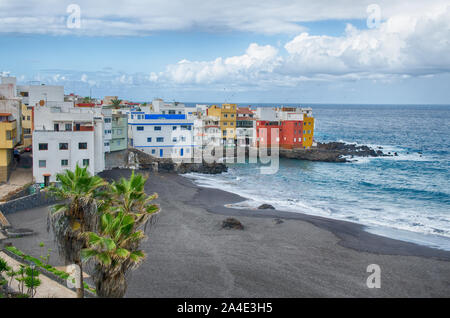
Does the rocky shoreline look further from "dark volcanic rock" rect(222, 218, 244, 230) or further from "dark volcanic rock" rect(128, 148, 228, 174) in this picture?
"dark volcanic rock" rect(222, 218, 244, 230)

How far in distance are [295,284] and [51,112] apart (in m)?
33.9

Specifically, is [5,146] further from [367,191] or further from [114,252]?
[367,191]

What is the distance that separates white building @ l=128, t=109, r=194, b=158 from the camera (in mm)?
65312

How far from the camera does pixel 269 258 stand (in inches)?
997

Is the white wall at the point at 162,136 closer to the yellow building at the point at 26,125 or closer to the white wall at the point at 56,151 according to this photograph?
the yellow building at the point at 26,125

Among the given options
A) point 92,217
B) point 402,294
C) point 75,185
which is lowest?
point 402,294

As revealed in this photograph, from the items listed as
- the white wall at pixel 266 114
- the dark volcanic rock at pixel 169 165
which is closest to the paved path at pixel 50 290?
the dark volcanic rock at pixel 169 165

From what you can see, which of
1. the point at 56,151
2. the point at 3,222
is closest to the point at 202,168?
the point at 56,151

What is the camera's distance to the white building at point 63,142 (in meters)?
39.9

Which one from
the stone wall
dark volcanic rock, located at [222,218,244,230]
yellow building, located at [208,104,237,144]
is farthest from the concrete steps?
yellow building, located at [208,104,237,144]

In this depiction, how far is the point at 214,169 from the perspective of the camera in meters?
63.4

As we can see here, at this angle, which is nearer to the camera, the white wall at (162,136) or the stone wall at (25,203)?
the stone wall at (25,203)
